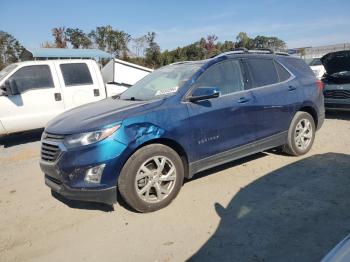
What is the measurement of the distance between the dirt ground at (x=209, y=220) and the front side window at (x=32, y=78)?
325cm

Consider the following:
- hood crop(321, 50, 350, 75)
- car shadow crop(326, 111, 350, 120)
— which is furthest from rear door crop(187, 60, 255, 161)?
car shadow crop(326, 111, 350, 120)

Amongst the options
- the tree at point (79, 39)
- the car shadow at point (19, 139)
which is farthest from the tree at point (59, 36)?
the car shadow at point (19, 139)

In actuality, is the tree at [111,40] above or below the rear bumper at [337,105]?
above

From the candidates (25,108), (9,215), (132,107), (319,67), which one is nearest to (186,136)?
(132,107)

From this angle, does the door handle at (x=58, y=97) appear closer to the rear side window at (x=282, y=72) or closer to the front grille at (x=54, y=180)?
the front grille at (x=54, y=180)

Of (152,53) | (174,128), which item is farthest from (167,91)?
(152,53)

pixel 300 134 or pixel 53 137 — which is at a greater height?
pixel 53 137

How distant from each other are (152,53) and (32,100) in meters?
34.2

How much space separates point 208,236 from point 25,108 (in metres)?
6.08

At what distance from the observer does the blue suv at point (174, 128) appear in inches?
145

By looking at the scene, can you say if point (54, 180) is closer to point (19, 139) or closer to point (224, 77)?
point (224, 77)

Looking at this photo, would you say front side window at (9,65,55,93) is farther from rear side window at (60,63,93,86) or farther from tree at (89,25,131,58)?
tree at (89,25,131,58)

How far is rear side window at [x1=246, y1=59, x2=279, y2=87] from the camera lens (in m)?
5.09

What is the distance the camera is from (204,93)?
4207mm
